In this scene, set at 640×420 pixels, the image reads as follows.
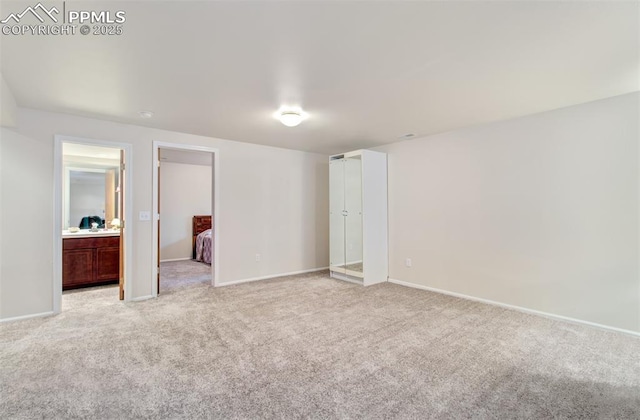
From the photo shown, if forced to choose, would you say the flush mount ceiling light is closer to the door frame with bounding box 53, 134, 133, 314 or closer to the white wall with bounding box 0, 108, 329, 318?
the white wall with bounding box 0, 108, 329, 318

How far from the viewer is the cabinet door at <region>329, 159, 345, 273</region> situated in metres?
5.21

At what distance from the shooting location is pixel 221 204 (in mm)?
4605

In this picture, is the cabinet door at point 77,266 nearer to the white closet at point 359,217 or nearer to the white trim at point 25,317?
the white trim at point 25,317

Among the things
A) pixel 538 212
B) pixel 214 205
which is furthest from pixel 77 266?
pixel 538 212

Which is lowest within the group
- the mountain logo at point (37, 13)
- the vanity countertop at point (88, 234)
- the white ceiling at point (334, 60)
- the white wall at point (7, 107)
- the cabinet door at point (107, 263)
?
the cabinet door at point (107, 263)


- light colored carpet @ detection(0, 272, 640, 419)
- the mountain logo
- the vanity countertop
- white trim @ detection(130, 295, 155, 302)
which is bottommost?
light colored carpet @ detection(0, 272, 640, 419)

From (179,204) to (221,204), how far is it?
322 cm

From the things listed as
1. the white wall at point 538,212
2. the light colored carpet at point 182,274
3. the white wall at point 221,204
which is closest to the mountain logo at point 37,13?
the white wall at point 221,204

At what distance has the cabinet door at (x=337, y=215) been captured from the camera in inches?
205

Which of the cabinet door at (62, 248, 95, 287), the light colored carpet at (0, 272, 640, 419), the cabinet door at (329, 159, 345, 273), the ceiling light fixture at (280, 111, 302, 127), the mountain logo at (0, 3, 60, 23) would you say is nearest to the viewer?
the mountain logo at (0, 3, 60, 23)

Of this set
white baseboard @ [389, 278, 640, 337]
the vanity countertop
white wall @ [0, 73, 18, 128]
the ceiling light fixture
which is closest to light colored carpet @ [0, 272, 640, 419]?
white baseboard @ [389, 278, 640, 337]

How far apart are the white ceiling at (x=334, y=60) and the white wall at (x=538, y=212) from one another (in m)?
0.35

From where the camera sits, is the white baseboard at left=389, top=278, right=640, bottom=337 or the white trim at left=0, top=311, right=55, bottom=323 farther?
the white trim at left=0, top=311, right=55, bottom=323

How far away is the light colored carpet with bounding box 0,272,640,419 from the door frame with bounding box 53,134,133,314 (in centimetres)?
32
